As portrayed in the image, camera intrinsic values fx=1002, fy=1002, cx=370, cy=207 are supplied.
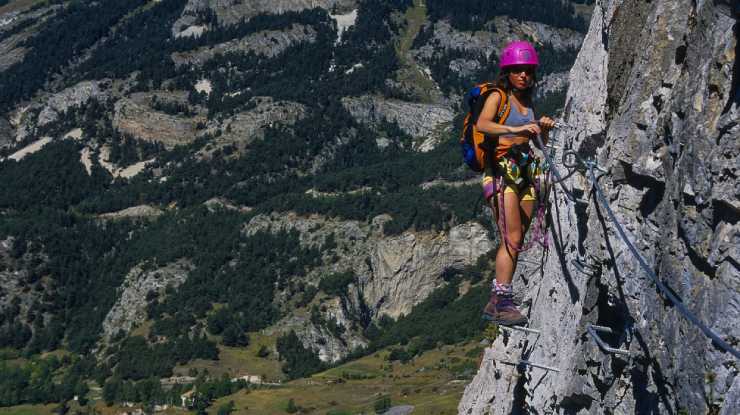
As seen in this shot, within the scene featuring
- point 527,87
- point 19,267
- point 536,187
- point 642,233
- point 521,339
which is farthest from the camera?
point 19,267

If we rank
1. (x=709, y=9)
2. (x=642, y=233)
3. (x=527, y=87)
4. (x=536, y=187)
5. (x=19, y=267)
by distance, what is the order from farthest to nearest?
(x=19, y=267) < (x=536, y=187) < (x=527, y=87) < (x=642, y=233) < (x=709, y=9)

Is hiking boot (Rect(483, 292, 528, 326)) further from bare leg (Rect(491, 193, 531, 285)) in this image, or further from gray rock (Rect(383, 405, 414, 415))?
gray rock (Rect(383, 405, 414, 415))

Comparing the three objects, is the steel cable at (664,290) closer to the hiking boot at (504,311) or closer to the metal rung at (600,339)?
the metal rung at (600,339)

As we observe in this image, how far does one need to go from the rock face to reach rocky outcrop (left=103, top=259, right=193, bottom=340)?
15767 cm

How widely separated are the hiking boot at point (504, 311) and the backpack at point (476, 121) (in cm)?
190

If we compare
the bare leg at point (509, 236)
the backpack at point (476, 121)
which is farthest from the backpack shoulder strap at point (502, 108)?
the bare leg at point (509, 236)

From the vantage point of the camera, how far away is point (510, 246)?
1420cm

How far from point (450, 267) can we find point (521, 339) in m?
146

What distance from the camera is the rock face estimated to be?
980 cm

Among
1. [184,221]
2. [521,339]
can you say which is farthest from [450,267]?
[521,339]

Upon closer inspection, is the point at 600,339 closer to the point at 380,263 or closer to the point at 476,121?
the point at 476,121

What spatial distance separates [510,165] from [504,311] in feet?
6.86

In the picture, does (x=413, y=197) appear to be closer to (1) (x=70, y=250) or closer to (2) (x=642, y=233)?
(1) (x=70, y=250)

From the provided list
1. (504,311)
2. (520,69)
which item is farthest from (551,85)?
(520,69)
